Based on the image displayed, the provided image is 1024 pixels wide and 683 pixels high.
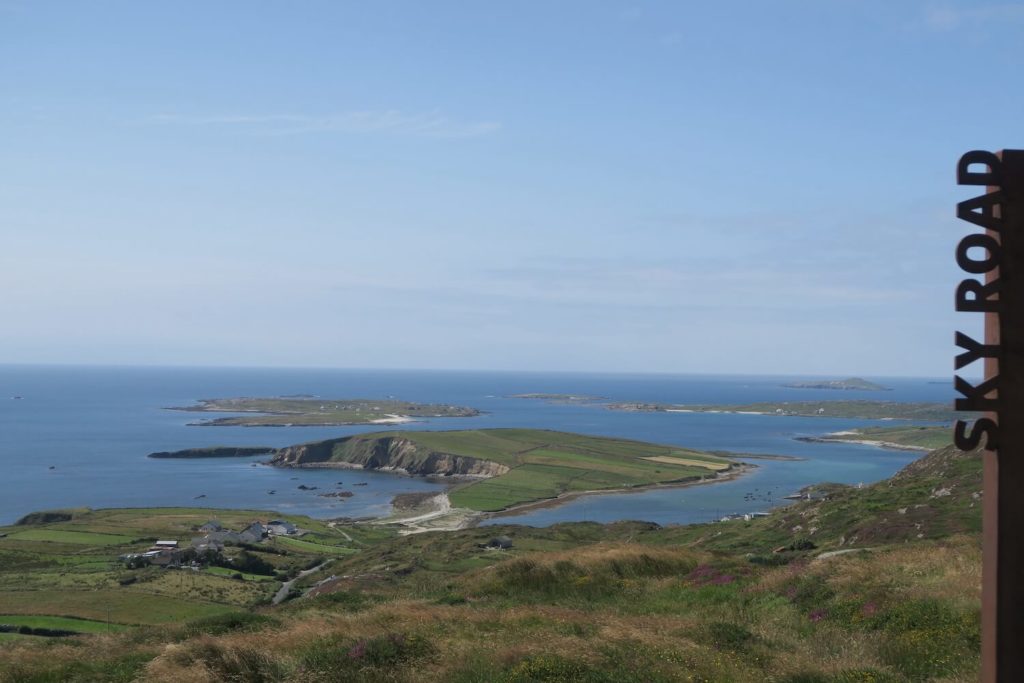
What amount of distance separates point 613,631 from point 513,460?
144111 mm

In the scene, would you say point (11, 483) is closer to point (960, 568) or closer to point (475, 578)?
point (475, 578)

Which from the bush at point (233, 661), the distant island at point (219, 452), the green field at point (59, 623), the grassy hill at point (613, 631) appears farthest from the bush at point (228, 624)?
the distant island at point (219, 452)

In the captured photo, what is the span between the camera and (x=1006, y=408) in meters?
6.48

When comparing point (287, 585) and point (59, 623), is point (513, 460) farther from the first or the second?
point (59, 623)

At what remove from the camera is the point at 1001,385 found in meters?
6.51

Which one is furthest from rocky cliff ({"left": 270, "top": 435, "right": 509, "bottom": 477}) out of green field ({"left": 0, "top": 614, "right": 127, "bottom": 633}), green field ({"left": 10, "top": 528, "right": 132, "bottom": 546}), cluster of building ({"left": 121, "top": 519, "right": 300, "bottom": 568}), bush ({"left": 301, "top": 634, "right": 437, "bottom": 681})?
bush ({"left": 301, "top": 634, "right": 437, "bottom": 681})

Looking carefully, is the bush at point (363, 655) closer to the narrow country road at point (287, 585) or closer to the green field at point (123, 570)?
the green field at point (123, 570)

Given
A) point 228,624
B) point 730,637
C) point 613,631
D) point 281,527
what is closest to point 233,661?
point 613,631

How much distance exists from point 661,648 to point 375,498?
12184cm

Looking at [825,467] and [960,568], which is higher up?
[960,568]

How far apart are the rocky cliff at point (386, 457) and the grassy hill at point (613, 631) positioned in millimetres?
122330

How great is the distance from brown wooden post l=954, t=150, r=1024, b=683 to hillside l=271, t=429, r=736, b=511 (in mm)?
111348

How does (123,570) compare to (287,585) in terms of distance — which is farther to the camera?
(123,570)

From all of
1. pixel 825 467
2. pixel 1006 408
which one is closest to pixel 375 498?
pixel 825 467
